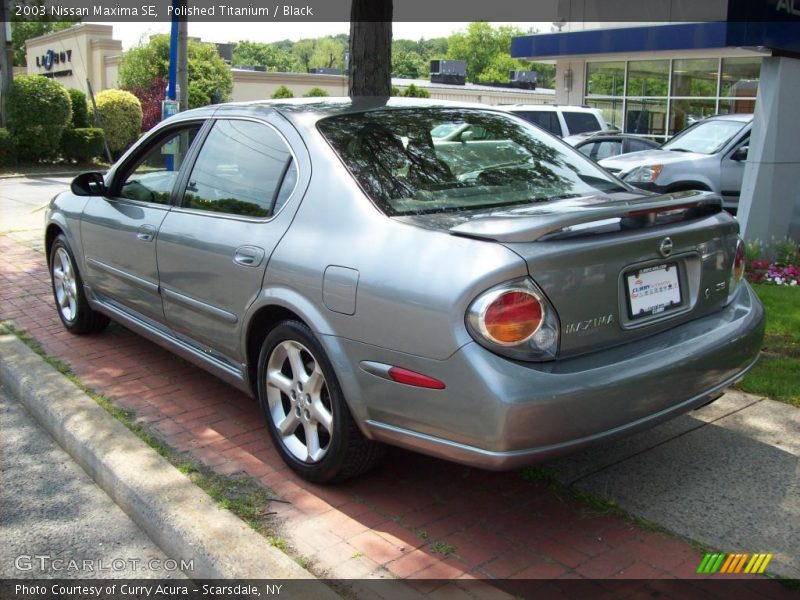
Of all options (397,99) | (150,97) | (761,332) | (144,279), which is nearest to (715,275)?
(761,332)

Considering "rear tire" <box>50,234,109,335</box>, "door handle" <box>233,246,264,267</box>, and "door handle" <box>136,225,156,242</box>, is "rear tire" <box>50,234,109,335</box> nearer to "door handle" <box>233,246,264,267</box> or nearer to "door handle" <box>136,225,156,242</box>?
"door handle" <box>136,225,156,242</box>

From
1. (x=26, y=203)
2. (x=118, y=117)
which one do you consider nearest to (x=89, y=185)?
(x=26, y=203)

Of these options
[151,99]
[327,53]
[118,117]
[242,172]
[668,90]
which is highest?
[327,53]

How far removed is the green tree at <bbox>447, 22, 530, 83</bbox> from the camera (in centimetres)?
11494

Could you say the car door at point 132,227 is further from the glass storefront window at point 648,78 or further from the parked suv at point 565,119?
the glass storefront window at point 648,78

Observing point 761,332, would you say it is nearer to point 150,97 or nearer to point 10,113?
point 10,113

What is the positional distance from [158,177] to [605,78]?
2261cm

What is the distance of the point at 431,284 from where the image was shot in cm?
313

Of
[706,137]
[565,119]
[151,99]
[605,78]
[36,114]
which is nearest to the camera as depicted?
[706,137]

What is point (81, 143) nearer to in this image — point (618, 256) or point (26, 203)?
point (26, 203)

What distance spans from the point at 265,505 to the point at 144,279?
193cm

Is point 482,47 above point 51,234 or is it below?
above

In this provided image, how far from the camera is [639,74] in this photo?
24.6 meters

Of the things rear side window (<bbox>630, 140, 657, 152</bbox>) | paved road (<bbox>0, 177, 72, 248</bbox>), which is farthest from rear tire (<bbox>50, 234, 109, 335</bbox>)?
rear side window (<bbox>630, 140, 657, 152</bbox>)
